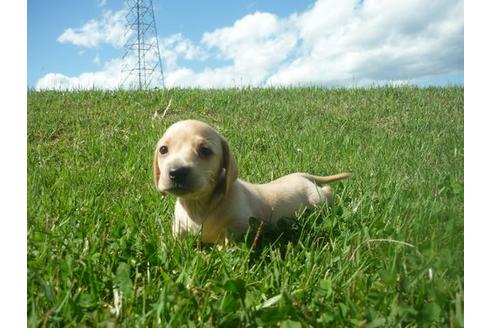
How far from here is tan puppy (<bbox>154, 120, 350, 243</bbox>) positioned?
2.33 metres

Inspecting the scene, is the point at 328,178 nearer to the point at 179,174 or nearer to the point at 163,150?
the point at 163,150

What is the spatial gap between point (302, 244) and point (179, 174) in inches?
27.6

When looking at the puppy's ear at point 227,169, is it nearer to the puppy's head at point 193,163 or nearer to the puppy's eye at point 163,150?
the puppy's head at point 193,163

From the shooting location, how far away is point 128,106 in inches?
251

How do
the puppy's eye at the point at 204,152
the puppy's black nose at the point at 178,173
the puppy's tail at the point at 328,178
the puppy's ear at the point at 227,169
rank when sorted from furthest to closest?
the puppy's tail at the point at 328,178 → the puppy's ear at the point at 227,169 → the puppy's eye at the point at 204,152 → the puppy's black nose at the point at 178,173

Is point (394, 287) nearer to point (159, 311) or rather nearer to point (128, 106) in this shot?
point (159, 311)

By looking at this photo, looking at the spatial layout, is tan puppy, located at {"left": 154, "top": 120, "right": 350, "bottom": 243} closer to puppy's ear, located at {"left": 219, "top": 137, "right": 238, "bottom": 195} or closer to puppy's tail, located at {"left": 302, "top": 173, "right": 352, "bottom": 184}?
puppy's ear, located at {"left": 219, "top": 137, "right": 238, "bottom": 195}

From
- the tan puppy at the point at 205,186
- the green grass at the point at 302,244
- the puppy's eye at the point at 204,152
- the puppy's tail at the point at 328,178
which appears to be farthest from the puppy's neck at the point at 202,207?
the puppy's tail at the point at 328,178

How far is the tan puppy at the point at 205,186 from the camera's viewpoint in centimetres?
233

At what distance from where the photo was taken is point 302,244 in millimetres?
2357

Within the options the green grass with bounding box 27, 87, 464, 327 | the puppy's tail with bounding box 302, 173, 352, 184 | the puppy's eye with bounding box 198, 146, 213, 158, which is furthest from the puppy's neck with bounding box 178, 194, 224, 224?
the puppy's tail with bounding box 302, 173, 352, 184

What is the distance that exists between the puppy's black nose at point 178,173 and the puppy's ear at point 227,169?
34cm
